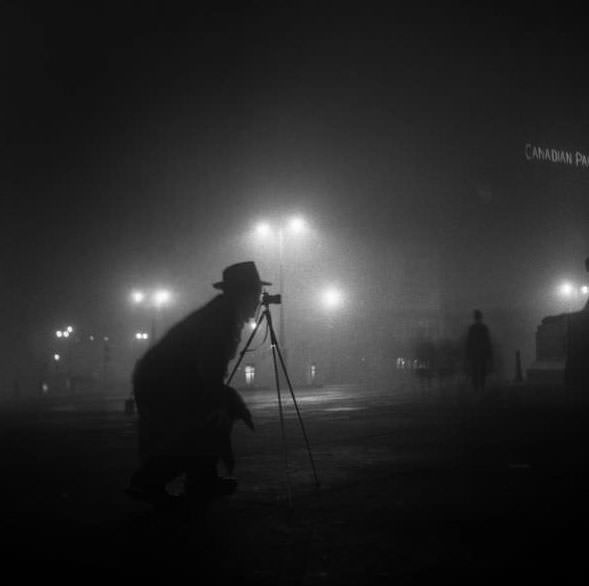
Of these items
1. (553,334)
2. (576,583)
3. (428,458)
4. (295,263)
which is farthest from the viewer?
(295,263)

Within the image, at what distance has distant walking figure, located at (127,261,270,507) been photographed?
169 inches

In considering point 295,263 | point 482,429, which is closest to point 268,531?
point 482,429

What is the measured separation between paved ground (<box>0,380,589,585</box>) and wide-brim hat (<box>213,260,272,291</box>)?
1.50m

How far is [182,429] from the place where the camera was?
433cm

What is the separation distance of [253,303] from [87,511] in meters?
1.83

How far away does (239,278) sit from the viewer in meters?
4.83

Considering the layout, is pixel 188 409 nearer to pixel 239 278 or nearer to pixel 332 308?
pixel 239 278

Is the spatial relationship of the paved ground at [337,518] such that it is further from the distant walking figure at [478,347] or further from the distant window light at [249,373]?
the distant window light at [249,373]

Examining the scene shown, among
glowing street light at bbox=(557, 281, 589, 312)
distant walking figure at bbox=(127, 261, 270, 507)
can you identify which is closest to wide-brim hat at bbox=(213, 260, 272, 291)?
distant walking figure at bbox=(127, 261, 270, 507)

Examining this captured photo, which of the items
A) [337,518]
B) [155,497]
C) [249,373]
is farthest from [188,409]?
[249,373]

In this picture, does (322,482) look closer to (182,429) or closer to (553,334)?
(182,429)

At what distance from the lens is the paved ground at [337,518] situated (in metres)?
2.94

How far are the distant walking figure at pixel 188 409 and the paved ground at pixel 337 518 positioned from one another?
0.78 ft

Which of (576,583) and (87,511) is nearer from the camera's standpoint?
(576,583)
